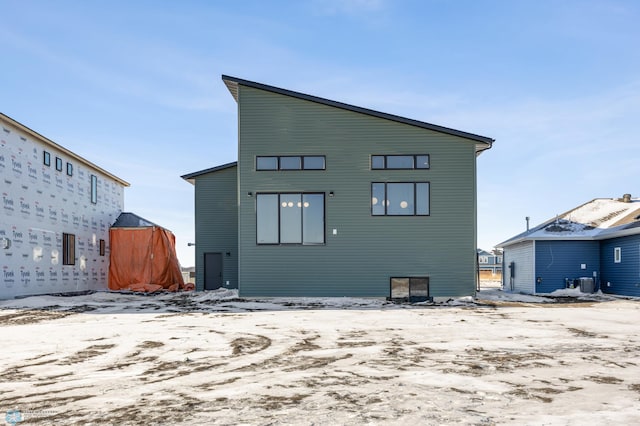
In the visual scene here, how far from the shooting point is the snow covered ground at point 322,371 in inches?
174

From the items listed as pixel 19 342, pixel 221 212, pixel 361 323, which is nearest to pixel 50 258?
pixel 221 212

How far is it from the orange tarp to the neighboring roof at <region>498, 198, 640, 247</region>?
60.7 feet

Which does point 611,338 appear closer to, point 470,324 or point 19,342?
point 470,324

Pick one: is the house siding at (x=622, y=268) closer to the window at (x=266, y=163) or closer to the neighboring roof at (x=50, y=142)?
the window at (x=266, y=163)

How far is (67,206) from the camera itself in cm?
2419

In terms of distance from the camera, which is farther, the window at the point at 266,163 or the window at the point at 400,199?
the window at the point at 266,163

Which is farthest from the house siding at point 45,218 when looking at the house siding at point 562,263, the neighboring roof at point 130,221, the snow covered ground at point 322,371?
the house siding at point 562,263

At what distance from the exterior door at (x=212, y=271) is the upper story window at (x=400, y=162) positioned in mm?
9022

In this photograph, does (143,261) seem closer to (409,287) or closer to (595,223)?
(409,287)

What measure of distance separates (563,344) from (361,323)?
4.39 meters

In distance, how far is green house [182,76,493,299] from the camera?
59.9 ft

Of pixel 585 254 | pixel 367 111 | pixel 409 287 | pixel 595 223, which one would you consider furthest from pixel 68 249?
pixel 595 223

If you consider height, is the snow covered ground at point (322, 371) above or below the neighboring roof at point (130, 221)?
below

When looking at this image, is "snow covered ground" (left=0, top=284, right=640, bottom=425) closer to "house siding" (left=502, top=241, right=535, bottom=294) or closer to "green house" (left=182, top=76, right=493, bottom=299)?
"green house" (left=182, top=76, right=493, bottom=299)
